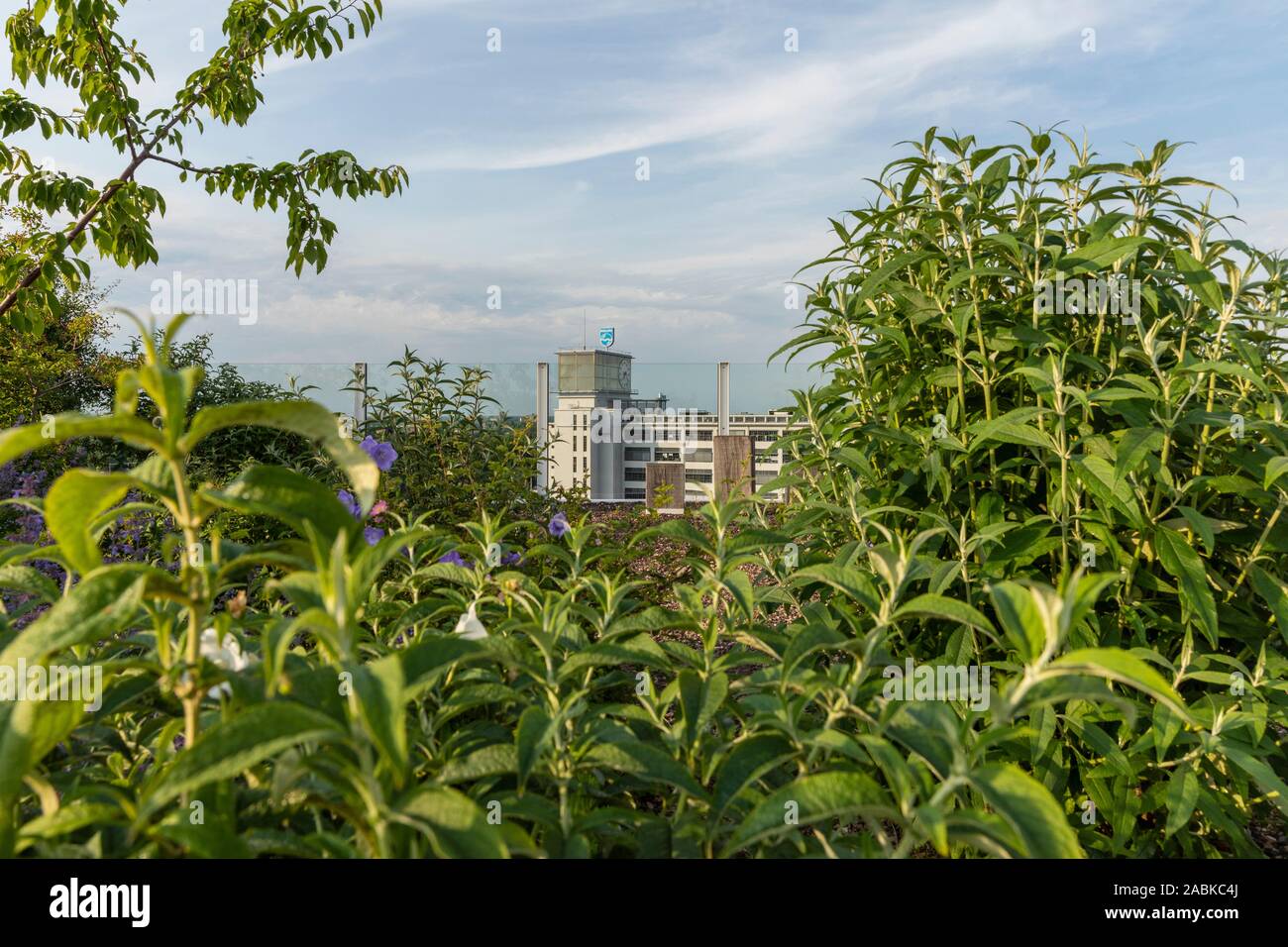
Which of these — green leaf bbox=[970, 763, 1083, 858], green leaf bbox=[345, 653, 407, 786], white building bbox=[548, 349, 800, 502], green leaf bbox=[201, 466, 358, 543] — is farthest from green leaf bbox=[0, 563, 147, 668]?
white building bbox=[548, 349, 800, 502]

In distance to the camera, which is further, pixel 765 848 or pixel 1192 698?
pixel 1192 698

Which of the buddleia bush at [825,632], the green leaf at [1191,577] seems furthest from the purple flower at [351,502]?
the green leaf at [1191,577]

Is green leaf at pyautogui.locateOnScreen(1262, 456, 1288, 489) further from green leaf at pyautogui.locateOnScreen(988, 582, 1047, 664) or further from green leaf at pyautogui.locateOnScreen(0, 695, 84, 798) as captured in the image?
green leaf at pyautogui.locateOnScreen(0, 695, 84, 798)

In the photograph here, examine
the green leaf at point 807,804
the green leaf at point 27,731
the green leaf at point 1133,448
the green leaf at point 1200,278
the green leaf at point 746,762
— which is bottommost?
the green leaf at point 746,762

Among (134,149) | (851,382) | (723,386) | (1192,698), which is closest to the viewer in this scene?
(1192,698)

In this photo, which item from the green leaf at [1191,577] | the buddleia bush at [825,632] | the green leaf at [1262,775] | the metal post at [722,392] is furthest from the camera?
the metal post at [722,392]

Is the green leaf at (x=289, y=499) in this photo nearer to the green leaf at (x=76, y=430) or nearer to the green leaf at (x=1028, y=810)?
the green leaf at (x=76, y=430)

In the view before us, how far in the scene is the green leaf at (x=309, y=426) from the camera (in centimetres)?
85

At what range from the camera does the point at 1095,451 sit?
1882 mm

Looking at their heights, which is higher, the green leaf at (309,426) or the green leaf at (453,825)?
the green leaf at (309,426)

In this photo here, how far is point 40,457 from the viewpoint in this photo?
6.23 metres
